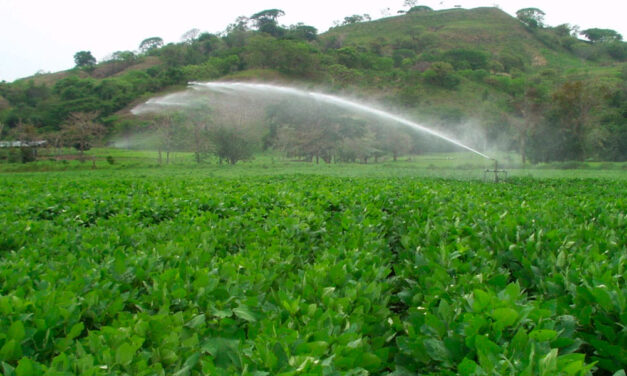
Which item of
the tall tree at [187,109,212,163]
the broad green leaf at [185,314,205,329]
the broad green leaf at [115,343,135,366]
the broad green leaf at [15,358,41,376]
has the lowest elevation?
the broad green leaf at [185,314,205,329]

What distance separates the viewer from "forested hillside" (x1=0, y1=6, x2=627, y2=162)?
144ft

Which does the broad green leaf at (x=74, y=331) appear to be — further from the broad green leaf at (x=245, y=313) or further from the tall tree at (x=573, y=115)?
the tall tree at (x=573, y=115)

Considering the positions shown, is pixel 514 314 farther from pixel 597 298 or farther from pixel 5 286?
pixel 5 286

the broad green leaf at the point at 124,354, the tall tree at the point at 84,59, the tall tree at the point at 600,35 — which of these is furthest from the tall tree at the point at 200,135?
the tall tree at the point at 600,35

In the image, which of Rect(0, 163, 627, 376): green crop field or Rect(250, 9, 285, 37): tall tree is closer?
Rect(0, 163, 627, 376): green crop field

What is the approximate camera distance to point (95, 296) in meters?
2.14

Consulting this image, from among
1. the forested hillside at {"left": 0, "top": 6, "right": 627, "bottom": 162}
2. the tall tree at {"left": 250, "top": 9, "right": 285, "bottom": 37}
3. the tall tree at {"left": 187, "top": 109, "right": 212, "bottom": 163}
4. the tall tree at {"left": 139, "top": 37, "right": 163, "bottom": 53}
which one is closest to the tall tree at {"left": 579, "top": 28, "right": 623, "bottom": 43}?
the forested hillside at {"left": 0, "top": 6, "right": 627, "bottom": 162}

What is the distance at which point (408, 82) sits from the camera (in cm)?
7225

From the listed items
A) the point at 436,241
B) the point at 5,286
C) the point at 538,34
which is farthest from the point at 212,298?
the point at 538,34

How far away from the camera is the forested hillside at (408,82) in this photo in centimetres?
4394

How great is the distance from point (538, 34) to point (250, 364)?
505ft

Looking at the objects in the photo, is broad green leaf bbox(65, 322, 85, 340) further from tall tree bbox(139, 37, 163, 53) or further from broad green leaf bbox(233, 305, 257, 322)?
tall tree bbox(139, 37, 163, 53)

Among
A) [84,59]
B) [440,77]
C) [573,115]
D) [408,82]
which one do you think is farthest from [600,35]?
[84,59]

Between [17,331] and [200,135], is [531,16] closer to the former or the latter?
[200,135]
